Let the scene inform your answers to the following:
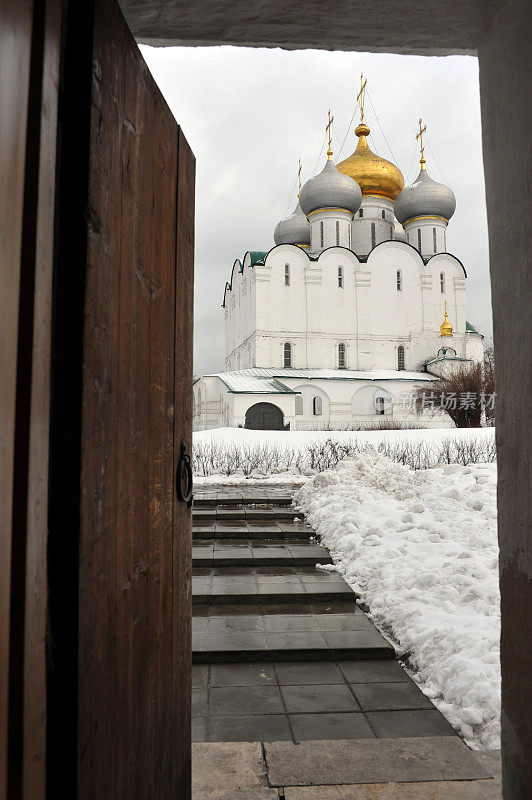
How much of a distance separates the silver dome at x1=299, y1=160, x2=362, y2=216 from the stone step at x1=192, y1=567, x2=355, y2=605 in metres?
30.3

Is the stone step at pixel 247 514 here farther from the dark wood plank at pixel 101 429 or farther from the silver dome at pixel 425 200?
the silver dome at pixel 425 200

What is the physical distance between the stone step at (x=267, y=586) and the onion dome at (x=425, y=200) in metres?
33.1

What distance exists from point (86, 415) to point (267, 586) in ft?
14.3

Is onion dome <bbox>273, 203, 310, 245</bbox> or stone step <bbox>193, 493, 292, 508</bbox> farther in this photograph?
onion dome <bbox>273, 203, 310, 245</bbox>

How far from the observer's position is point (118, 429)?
154 centimetres

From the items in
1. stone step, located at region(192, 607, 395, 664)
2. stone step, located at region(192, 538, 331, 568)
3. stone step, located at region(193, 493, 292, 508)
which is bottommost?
stone step, located at region(192, 607, 395, 664)

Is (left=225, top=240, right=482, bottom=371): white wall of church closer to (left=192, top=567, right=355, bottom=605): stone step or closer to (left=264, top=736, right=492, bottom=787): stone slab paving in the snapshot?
(left=192, top=567, right=355, bottom=605): stone step

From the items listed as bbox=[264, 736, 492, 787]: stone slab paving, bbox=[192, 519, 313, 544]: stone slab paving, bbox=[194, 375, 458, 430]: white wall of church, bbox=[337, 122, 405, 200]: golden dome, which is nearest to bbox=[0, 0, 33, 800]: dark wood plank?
bbox=[264, 736, 492, 787]: stone slab paving

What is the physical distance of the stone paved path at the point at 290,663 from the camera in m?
3.00

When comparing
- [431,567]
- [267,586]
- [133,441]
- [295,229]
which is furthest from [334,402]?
[133,441]

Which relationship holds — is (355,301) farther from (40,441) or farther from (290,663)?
(40,441)

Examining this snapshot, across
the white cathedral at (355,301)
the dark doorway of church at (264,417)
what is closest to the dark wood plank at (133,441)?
the dark doorway of church at (264,417)

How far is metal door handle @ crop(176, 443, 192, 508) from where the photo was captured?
203cm

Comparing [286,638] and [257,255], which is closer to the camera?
[286,638]
